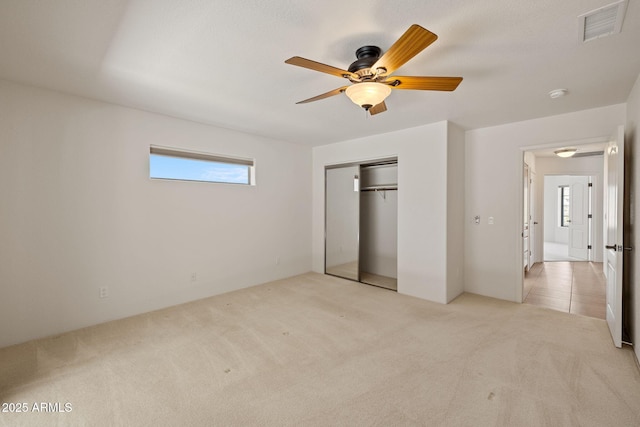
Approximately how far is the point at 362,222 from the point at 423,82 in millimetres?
3483

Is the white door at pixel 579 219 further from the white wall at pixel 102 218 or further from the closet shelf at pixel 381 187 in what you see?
the white wall at pixel 102 218

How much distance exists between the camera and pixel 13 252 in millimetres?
2639

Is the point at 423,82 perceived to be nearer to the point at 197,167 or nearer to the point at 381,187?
the point at 381,187

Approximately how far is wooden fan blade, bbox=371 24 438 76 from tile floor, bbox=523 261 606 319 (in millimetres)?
3810

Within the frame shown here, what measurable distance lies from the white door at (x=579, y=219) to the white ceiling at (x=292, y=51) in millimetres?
5191

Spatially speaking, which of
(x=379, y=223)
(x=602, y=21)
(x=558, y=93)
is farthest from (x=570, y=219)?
(x=602, y=21)

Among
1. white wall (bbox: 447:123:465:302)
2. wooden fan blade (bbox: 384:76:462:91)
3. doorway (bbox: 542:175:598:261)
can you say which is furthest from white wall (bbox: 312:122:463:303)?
doorway (bbox: 542:175:598:261)

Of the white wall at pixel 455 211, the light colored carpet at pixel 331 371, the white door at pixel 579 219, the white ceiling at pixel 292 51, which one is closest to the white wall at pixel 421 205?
the white wall at pixel 455 211

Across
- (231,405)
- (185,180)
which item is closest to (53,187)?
(185,180)

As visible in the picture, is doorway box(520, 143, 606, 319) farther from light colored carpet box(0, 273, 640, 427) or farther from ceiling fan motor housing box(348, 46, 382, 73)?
ceiling fan motor housing box(348, 46, 382, 73)

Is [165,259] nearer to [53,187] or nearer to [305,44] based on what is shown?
[53,187]

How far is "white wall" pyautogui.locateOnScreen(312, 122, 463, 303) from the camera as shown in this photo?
3744 millimetres

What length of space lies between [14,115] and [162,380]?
285cm

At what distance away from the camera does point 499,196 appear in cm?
392
